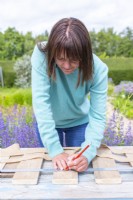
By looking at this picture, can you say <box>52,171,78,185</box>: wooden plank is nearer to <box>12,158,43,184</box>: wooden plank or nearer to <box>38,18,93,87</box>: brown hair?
<box>12,158,43,184</box>: wooden plank

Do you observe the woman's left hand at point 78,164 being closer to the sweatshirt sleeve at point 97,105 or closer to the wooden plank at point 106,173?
the wooden plank at point 106,173

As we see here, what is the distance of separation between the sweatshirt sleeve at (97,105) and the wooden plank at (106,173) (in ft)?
0.26

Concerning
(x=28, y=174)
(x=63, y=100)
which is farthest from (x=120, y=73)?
(x=28, y=174)

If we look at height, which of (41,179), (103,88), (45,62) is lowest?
(41,179)

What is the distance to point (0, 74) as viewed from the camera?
486 inches

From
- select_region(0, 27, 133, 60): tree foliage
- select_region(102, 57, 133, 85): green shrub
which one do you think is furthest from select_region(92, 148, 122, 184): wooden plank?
select_region(0, 27, 133, 60): tree foliage

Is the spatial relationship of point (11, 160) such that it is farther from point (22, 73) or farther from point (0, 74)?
point (0, 74)

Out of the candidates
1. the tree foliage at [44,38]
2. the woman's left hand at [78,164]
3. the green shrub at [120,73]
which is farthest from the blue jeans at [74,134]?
the tree foliage at [44,38]

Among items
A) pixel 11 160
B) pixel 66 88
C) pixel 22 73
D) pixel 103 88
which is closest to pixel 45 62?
pixel 66 88

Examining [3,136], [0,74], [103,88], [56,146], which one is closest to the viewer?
[56,146]

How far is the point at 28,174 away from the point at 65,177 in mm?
145

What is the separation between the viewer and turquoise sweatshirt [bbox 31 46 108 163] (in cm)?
153

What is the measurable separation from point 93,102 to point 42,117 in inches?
10.4

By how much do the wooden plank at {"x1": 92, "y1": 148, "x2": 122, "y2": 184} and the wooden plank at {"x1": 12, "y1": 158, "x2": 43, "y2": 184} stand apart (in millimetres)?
228
